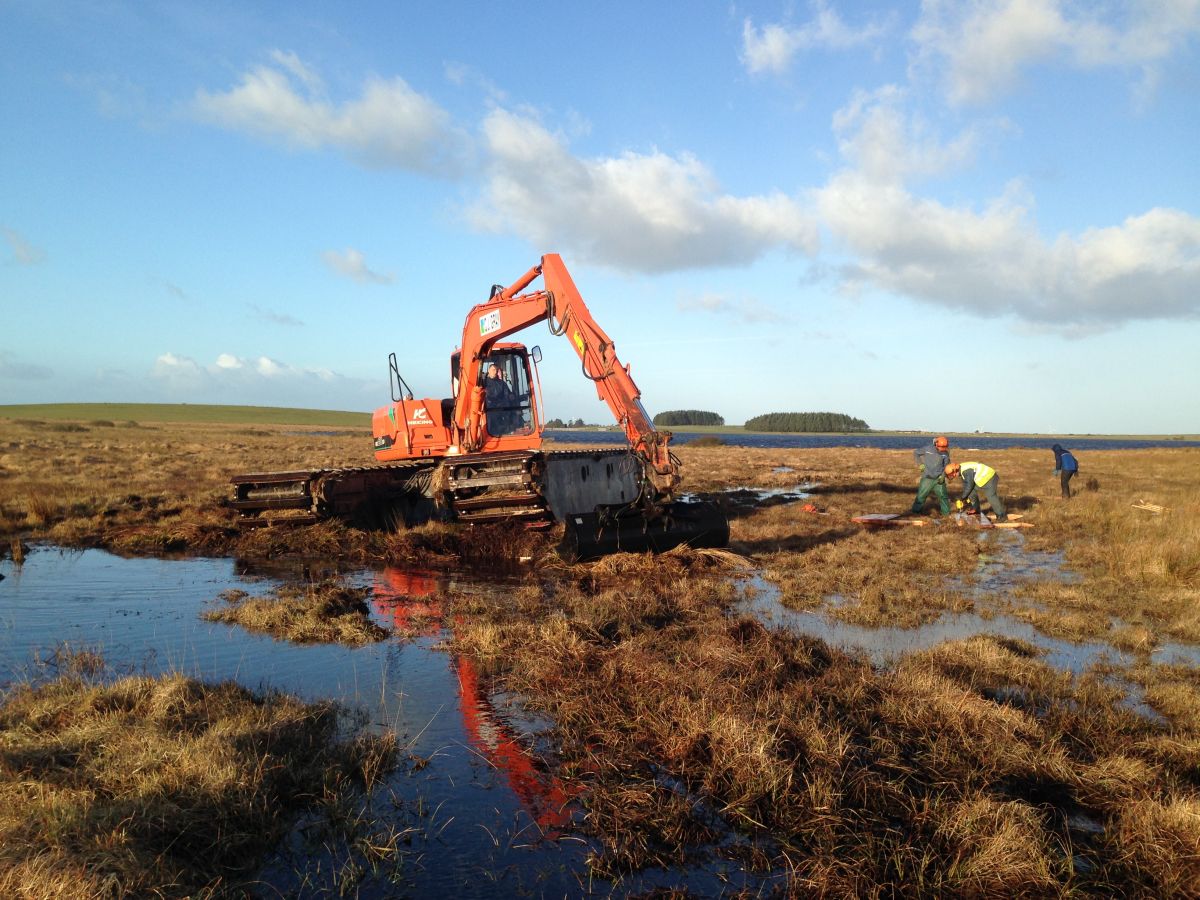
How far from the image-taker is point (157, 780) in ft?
13.2

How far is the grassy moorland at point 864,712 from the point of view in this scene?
3834 millimetres

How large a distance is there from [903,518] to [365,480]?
11562 mm

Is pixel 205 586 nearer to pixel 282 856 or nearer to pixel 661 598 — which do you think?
pixel 661 598

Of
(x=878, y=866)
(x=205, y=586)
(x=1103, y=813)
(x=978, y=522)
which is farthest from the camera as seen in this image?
(x=978, y=522)

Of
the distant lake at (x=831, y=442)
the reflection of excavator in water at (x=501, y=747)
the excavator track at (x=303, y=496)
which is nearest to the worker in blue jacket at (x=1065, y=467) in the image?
the excavator track at (x=303, y=496)

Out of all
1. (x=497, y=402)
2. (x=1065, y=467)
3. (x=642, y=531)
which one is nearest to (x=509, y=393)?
(x=497, y=402)

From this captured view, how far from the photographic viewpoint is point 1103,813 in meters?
4.32

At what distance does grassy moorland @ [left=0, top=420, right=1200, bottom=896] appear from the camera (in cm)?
383

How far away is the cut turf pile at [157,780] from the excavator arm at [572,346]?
763 cm

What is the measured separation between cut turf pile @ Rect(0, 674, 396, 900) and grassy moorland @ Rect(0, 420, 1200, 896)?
1.59m

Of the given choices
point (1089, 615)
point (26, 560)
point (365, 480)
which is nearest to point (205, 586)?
point (26, 560)

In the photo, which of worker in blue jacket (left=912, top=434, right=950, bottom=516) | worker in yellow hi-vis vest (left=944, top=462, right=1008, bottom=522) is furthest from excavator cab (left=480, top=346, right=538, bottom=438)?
worker in yellow hi-vis vest (left=944, top=462, right=1008, bottom=522)

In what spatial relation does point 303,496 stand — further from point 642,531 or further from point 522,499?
point 642,531

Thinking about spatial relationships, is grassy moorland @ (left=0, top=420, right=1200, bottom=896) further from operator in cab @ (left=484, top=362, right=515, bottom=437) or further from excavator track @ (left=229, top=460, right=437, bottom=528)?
operator in cab @ (left=484, top=362, right=515, bottom=437)
